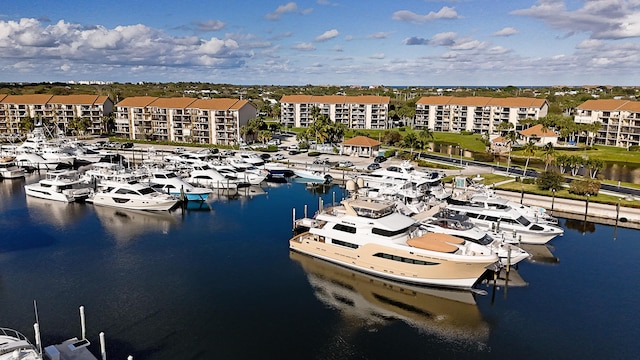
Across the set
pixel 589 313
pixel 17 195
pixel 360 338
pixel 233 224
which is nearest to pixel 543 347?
pixel 589 313

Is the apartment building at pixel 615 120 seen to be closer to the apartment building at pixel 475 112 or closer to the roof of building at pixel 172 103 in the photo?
the apartment building at pixel 475 112

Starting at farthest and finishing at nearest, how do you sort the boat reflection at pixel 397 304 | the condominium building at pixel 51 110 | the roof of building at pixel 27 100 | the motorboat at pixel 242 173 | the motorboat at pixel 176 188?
1. the condominium building at pixel 51 110
2. the roof of building at pixel 27 100
3. the motorboat at pixel 242 173
4. the motorboat at pixel 176 188
5. the boat reflection at pixel 397 304

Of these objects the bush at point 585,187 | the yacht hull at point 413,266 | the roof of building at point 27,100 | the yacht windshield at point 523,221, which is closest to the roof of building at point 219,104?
the roof of building at point 27,100

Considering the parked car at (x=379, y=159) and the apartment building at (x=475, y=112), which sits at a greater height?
the apartment building at (x=475, y=112)

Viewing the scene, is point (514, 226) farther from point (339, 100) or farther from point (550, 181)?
point (339, 100)

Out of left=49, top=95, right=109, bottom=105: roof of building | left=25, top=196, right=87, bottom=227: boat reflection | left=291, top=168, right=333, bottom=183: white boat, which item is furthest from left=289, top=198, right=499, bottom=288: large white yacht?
left=49, top=95, right=109, bottom=105: roof of building

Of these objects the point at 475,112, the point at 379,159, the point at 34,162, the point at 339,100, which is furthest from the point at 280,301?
the point at 475,112
